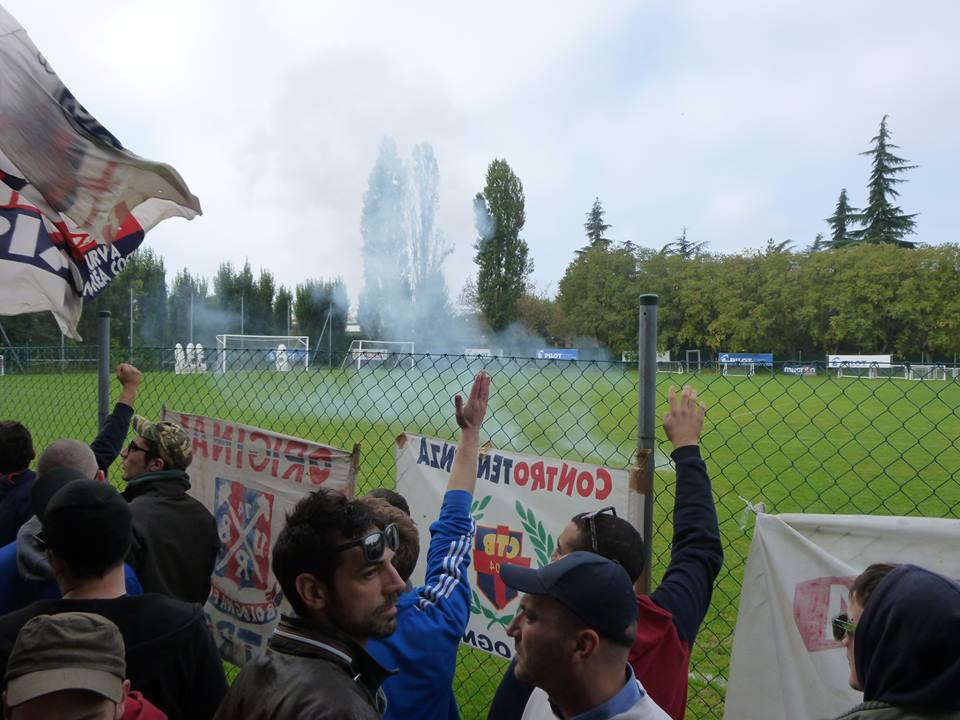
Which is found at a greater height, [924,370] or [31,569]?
[924,370]

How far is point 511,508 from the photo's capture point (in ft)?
10.2

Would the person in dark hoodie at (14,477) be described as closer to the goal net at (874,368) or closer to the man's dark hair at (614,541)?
the man's dark hair at (614,541)

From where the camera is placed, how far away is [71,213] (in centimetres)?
284

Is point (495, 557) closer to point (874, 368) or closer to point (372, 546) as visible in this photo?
point (372, 546)

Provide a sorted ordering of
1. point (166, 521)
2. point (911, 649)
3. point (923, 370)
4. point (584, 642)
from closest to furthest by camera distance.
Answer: point (911, 649), point (584, 642), point (166, 521), point (923, 370)

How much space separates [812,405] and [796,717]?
1872cm

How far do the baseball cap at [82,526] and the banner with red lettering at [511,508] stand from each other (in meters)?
1.36

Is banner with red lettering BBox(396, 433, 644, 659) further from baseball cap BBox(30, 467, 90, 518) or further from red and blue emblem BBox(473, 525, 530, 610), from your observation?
baseball cap BBox(30, 467, 90, 518)

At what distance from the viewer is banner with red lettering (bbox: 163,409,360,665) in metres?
3.78

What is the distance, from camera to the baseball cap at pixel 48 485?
2.79 m

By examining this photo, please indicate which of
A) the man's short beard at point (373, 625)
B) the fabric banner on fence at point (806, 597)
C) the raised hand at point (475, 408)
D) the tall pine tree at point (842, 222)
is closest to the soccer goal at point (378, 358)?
the raised hand at point (475, 408)

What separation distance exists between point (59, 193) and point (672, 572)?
260cm

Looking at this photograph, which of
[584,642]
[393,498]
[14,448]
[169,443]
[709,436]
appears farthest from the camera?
[709,436]

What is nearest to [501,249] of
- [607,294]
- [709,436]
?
[607,294]
